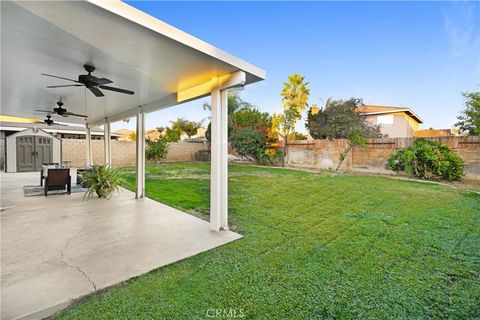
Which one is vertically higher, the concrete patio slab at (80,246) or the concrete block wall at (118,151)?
the concrete block wall at (118,151)

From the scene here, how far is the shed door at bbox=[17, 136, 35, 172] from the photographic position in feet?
39.3

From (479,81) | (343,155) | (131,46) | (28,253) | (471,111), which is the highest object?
(479,81)

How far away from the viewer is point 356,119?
14.5 meters

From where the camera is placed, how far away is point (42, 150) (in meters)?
12.7

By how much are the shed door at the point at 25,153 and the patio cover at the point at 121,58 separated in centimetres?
847

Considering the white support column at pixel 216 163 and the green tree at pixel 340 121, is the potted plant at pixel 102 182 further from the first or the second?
the green tree at pixel 340 121

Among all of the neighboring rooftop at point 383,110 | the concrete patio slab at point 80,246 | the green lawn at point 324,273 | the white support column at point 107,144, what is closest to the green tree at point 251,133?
the neighboring rooftop at point 383,110

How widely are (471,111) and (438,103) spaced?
11.2 feet

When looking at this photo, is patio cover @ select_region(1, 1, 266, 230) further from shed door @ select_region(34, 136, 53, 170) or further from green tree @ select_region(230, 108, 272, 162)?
green tree @ select_region(230, 108, 272, 162)

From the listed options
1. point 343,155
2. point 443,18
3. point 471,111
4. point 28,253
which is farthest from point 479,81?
point 28,253

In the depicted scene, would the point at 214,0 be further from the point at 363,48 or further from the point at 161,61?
the point at 363,48

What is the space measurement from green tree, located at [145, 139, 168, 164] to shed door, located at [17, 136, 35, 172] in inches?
235

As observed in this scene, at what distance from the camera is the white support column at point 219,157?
381cm
